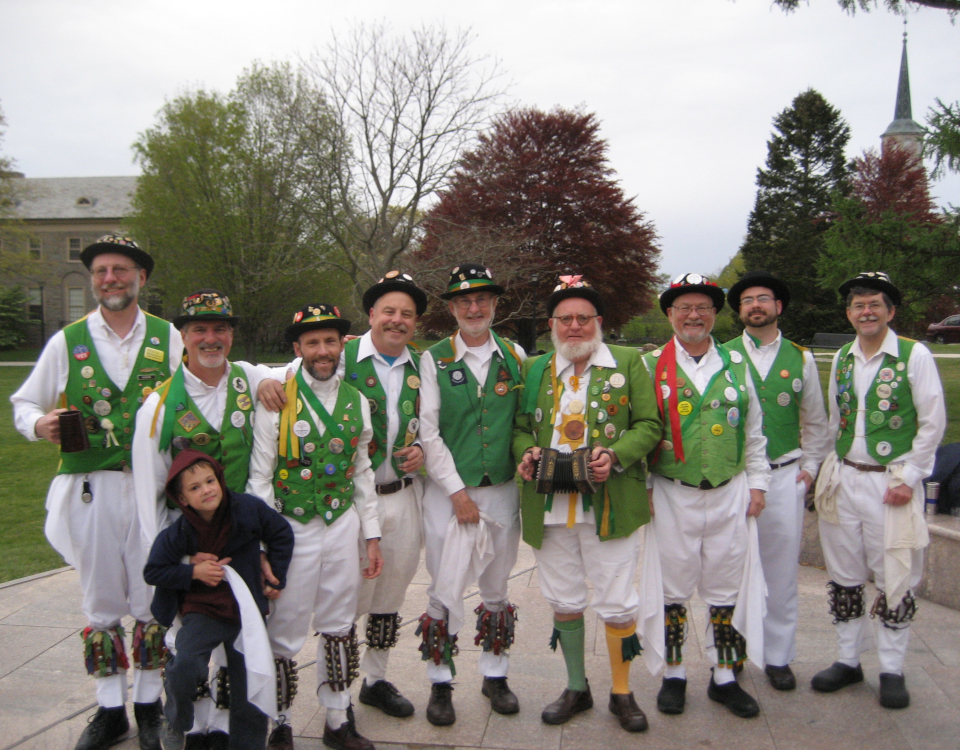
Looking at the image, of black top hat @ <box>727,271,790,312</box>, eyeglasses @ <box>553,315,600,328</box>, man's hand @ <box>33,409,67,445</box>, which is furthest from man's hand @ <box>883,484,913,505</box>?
man's hand @ <box>33,409,67,445</box>

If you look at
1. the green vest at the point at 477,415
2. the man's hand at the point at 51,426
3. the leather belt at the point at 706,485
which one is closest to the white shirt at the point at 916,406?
the leather belt at the point at 706,485

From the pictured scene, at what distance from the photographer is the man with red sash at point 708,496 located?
345 cm

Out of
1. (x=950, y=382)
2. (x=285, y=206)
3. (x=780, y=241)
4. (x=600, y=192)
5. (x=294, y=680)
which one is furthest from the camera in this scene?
(x=780, y=241)

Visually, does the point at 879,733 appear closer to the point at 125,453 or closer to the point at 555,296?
the point at 555,296

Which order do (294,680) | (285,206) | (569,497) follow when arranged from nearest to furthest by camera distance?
(294,680) → (569,497) → (285,206)

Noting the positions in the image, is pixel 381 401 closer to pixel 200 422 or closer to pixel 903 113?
pixel 200 422

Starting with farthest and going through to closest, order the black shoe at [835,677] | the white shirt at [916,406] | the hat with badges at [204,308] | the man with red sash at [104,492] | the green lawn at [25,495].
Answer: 1. the green lawn at [25,495]
2. the black shoe at [835,677]
3. the white shirt at [916,406]
4. the man with red sash at [104,492]
5. the hat with badges at [204,308]

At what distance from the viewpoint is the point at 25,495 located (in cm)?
788

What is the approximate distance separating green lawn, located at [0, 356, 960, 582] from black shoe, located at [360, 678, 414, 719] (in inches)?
133

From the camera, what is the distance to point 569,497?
3.39m

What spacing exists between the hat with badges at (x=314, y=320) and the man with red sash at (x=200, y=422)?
28cm

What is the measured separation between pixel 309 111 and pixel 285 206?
4782mm

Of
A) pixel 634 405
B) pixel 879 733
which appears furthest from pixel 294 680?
pixel 879 733

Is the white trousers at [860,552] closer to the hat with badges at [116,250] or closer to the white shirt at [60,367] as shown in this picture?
the white shirt at [60,367]
